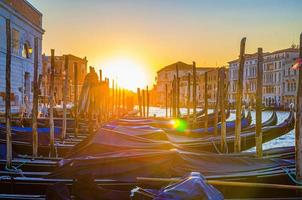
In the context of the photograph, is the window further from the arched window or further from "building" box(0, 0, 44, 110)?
the arched window

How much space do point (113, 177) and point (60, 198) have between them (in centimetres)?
97

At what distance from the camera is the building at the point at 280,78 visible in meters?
55.8

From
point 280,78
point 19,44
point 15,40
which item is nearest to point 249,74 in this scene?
point 280,78

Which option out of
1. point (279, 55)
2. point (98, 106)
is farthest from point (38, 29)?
point (279, 55)

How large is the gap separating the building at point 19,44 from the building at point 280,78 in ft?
135

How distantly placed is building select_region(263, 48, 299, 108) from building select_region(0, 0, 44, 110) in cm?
4115

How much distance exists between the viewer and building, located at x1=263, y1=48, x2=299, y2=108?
2196 inches

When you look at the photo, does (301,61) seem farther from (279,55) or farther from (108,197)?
(279,55)

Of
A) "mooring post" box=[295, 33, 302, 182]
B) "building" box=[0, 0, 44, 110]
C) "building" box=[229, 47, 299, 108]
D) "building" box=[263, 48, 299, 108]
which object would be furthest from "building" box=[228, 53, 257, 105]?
"mooring post" box=[295, 33, 302, 182]

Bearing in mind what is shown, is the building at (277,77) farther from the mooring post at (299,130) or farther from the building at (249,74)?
the mooring post at (299,130)

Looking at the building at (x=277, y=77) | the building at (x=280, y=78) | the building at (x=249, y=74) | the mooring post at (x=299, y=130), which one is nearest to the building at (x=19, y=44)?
the mooring post at (x=299, y=130)

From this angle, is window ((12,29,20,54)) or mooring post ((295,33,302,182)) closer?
mooring post ((295,33,302,182))

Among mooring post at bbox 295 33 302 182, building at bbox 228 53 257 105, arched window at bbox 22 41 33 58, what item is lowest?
mooring post at bbox 295 33 302 182

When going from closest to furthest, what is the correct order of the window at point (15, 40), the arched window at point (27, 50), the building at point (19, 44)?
the building at point (19, 44) → the window at point (15, 40) → the arched window at point (27, 50)
